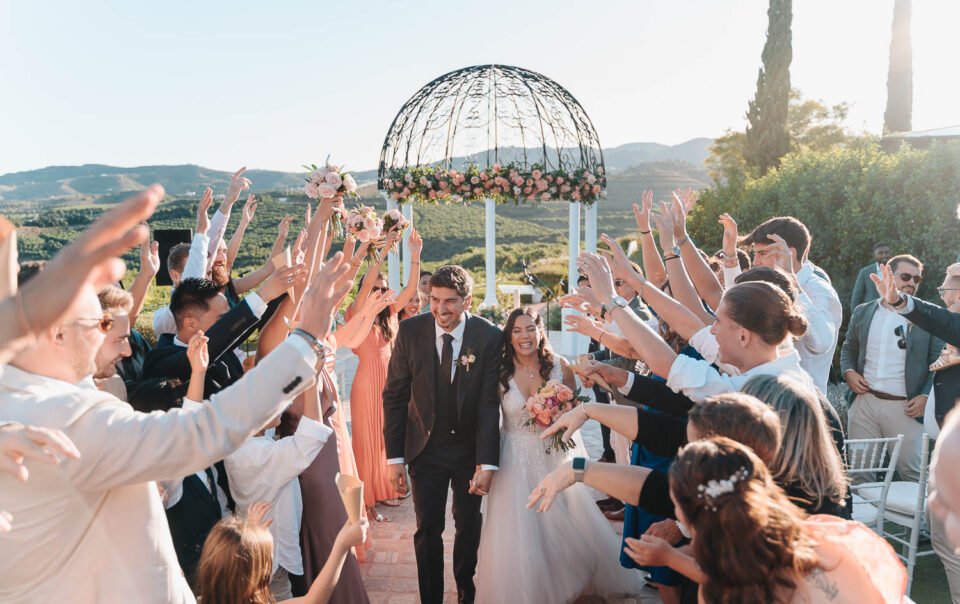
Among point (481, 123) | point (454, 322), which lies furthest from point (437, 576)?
point (481, 123)

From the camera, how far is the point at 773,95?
79.0 feet

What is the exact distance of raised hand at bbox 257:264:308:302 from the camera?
2859mm

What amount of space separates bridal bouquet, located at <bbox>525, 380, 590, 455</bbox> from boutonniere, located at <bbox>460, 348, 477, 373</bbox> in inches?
18.4

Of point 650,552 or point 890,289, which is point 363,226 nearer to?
point 650,552

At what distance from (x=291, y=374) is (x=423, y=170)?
7.27m

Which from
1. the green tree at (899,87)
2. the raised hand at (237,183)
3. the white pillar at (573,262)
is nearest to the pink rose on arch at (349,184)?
the raised hand at (237,183)

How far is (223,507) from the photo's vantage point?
3.47m

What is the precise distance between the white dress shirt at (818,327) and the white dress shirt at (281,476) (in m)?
2.77

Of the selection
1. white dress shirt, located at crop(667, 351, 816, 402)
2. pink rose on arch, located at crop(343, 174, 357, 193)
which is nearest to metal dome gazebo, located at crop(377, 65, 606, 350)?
pink rose on arch, located at crop(343, 174, 357, 193)

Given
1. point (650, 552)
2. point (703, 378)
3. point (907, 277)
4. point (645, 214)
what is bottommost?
point (650, 552)

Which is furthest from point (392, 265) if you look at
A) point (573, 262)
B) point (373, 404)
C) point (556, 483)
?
point (556, 483)

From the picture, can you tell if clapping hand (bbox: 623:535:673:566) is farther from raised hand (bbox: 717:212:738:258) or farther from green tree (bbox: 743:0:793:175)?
green tree (bbox: 743:0:793:175)

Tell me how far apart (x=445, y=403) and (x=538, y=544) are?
1137mm

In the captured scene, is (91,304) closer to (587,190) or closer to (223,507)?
(223,507)
